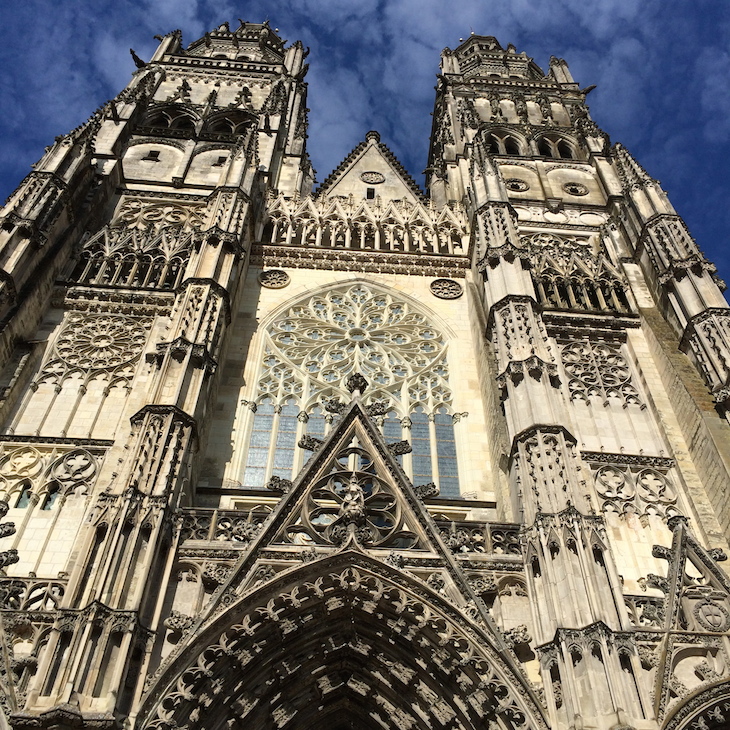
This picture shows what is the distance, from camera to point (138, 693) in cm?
916

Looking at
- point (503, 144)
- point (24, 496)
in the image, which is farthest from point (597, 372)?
point (503, 144)

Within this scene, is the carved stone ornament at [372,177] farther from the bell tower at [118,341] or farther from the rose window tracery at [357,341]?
the rose window tracery at [357,341]

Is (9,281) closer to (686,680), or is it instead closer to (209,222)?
(209,222)

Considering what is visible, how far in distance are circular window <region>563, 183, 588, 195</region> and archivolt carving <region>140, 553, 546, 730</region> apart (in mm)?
15686

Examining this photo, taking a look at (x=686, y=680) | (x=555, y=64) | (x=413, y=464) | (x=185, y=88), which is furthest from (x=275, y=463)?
(x=555, y=64)

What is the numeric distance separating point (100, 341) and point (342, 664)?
8.48m

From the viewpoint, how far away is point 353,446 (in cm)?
1291

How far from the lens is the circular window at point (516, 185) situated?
909 inches

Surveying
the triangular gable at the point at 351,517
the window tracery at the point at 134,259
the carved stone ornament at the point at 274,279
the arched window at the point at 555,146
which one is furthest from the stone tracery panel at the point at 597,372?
the arched window at the point at 555,146

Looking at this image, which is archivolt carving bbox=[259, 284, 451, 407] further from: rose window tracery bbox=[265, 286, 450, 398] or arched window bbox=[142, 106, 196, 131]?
arched window bbox=[142, 106, 196, 131]

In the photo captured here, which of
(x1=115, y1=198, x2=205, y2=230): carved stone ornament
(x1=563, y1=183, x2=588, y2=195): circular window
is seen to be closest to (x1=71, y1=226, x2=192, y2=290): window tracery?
(x1=115, y1=198, x2=205, y2=230): carved stone ornament

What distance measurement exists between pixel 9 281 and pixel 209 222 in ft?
14.7

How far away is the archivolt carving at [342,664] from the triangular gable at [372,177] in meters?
14.3

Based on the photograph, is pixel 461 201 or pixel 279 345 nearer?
pixel 279 345
